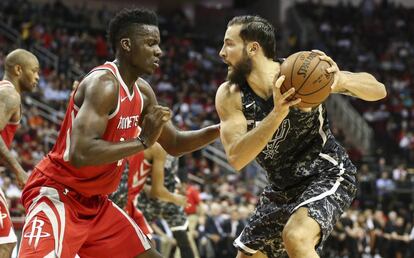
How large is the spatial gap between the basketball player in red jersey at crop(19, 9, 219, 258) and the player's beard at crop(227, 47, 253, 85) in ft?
1.76

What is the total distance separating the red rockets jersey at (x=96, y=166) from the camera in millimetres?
4852

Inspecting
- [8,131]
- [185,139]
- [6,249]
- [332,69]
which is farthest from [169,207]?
[332,69]

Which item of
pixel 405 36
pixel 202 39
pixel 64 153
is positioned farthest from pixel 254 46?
pixel 405 36

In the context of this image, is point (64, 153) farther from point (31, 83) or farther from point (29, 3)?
point (29, 3)

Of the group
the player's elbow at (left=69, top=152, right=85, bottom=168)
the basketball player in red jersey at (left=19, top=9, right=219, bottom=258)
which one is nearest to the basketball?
the basketball player in red jersey at (left=19, top=9, right=219, bottom=258)

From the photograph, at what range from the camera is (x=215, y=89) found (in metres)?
24.2

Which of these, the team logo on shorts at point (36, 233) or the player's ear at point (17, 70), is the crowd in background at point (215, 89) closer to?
the player's ear at point (17, 70)

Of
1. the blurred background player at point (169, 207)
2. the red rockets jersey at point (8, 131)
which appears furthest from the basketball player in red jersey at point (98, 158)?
the blurred background player at point (169, 207)

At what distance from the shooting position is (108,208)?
5113 mm

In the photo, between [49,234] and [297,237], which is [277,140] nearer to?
[297,237]

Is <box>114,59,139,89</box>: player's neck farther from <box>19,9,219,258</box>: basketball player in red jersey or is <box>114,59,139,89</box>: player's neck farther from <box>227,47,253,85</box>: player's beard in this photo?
<box>227,47,253,85</box>: player's beard

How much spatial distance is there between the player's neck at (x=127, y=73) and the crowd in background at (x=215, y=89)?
5.96 metres

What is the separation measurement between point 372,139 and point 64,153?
19392 mm

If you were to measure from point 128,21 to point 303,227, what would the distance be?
1779 millimetres
